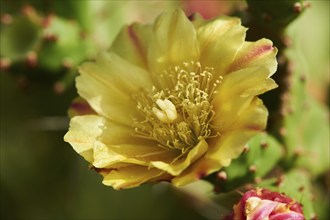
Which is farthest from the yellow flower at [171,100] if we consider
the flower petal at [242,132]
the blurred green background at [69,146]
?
the blurred green background at [69,146]

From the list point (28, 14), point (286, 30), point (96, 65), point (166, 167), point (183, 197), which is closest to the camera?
point (166, 167)

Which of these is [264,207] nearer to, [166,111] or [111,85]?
[166,111]

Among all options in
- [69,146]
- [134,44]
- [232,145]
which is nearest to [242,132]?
[232,145]

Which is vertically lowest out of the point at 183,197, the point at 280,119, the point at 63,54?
the point at 183,197

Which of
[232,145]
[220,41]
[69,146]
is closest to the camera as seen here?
[232,145]

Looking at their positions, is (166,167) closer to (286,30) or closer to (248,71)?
(248,71)

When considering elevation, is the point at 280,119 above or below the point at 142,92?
below

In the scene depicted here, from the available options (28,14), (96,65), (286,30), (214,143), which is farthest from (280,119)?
(28,14)

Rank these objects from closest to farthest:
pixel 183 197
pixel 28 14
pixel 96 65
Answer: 1. pixel 96 65
2. pixel 28 14
3. pixel 183 197
